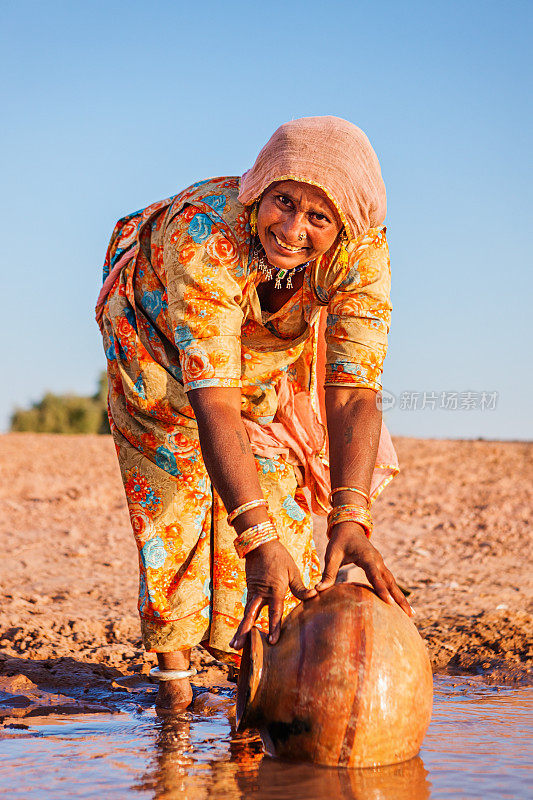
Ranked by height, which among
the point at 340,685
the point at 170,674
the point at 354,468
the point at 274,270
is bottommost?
the point at 170,674

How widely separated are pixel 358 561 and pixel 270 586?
0.31 meters

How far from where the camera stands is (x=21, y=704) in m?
3.35

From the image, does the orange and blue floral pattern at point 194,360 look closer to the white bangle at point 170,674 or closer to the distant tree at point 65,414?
the white bangle at point 170,674

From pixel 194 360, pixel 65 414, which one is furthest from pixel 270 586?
pixel 65 414

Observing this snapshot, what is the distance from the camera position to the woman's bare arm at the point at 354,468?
2.60 meters

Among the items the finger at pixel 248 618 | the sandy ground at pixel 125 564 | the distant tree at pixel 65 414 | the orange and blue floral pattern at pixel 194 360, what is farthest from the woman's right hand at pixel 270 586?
the distant tree at pixel 65 414

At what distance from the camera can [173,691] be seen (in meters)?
3.27

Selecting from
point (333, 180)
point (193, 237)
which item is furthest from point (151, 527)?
point (333, 180)

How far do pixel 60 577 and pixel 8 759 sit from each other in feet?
11.1

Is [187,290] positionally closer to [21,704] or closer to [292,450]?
[292,450]

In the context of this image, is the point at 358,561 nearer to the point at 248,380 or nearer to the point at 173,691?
the point at 248,380

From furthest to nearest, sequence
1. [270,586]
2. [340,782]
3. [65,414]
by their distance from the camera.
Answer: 1. [65,414]
2. [270,586]
3. [340,782]

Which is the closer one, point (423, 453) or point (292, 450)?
point (292, 450)

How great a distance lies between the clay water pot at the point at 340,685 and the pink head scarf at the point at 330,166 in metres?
1.14
